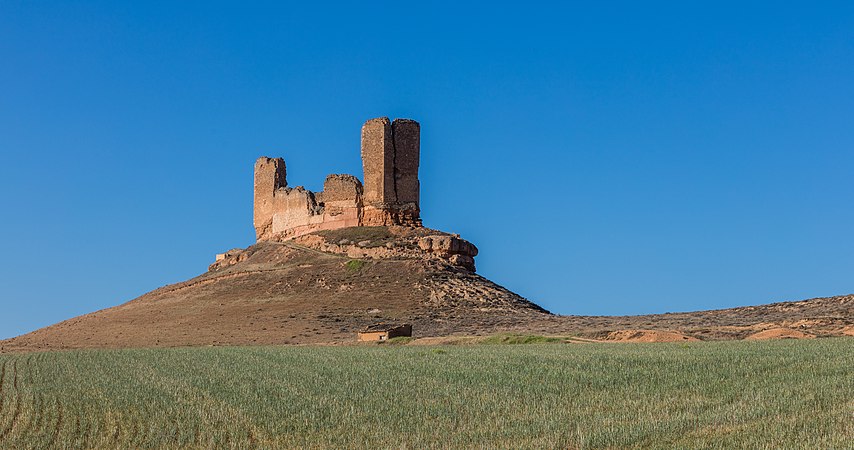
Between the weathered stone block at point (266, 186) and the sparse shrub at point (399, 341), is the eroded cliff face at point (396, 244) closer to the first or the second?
the weathered stone block at point (266, 186)

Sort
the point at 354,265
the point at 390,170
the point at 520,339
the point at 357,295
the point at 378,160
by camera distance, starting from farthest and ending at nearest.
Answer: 1. the point at 390,170
2. the point at 378,160
3. the point at 354,265
4. the point at 357,295
5. the point at 520,339

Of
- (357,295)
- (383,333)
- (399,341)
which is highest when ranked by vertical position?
(357,295)

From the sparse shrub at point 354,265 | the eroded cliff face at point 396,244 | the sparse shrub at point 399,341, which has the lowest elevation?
the sparse shrub at point 399,341

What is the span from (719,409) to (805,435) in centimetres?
207

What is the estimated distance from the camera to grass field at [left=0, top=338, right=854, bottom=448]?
34.7ft

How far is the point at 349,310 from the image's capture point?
136 ft

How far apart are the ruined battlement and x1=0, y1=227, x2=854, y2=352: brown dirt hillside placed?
1.33 metres

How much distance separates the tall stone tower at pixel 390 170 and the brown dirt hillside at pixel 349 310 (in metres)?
1.37

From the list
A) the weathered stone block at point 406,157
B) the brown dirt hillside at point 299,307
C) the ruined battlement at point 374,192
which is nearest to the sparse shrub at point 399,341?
the brown dirt hillside at point 299,307

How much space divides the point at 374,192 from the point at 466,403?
37406mm

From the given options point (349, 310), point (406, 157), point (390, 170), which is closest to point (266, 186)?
point (390, 170)

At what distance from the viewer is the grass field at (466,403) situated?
10.6m

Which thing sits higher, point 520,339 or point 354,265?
point 354,265

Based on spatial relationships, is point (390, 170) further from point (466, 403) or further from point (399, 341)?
point (466, 403)
